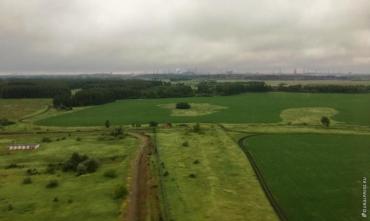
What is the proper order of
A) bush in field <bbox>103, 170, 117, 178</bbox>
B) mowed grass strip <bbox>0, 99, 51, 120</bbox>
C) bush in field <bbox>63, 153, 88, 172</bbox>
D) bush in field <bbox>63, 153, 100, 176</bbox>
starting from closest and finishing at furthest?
1. bush in field <bbox>103, 170, 117, 178</bbox>
2. bush in field <bbox>63, 153, 100, 176</bbox>
3. bush in field <bbox>63, 153, 88, 172</bbox>
4. mowed grass strip <bbox>0, 99, 51, 120</bbox>

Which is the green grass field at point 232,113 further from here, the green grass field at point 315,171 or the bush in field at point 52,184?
the bush in field at point 52,184

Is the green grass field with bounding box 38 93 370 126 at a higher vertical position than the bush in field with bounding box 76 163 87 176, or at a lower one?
higher

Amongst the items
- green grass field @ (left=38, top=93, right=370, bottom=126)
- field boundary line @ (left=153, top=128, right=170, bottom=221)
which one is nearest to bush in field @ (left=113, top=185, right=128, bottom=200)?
field boundary line @ (left=153, top=128, right=170, bottom=221)

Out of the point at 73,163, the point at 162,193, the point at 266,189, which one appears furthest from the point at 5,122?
Answer: the point at 266,189

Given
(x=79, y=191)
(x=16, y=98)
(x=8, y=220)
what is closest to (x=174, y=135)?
(x=79, y=191)

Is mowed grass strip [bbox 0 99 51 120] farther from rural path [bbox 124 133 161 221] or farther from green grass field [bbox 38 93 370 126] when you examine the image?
rural path [bbox 124 133 161 221]

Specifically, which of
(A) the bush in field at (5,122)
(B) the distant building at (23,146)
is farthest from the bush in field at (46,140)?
(A) the bush in field at (5,122)

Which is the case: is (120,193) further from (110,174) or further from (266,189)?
(266,189)
